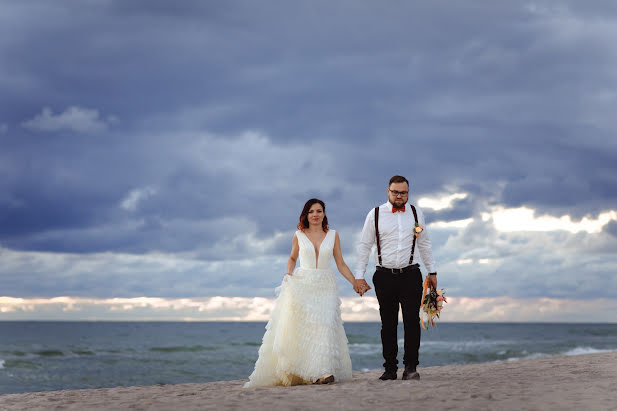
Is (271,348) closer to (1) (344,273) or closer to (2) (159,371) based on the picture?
(1) (344,273)

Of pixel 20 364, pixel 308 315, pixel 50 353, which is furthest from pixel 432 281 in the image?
pixel 50 353

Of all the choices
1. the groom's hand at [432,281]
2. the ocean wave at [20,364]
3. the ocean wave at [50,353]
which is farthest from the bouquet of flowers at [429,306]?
the ocean wave at [50,353]

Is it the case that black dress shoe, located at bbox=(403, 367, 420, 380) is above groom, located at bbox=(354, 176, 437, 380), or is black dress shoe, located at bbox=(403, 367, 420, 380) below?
below

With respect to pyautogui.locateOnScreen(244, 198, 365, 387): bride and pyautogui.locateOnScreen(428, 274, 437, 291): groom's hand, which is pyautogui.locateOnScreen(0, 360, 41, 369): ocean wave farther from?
pyautogui.locateOnScreen(428, 274, 437, 291): groom's hand

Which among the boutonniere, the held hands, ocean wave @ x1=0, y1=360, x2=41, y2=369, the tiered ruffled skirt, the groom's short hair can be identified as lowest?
ocean wave @ x1=0, y1=360, x2=41, y2=369

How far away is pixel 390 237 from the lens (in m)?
7.82

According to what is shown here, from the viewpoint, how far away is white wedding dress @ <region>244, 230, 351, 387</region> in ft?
26.7

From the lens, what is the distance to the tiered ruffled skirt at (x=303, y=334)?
26.7 feet

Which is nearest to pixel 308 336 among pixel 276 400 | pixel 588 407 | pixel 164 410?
pixel 276 400

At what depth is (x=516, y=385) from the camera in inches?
306

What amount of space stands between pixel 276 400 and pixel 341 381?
1.83 meters

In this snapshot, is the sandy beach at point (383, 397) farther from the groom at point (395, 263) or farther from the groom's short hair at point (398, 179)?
the groom's short hair at point (398, 179)

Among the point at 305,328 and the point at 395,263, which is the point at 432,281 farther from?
the point at 305,328

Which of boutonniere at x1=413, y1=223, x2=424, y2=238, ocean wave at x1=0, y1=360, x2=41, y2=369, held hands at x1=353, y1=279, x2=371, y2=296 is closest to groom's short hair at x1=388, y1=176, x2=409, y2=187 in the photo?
boutonniere at x1=413, y1=223, x2=424, y2=238
